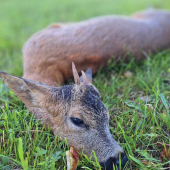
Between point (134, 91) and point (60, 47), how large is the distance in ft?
4.93

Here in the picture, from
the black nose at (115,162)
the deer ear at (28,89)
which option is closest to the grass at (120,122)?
the black nose at (115,162)

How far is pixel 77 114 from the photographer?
8.08ft

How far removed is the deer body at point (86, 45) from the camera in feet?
13.0

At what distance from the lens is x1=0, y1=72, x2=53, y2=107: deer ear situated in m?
2.65

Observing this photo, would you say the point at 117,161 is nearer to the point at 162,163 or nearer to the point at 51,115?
the point at 162,163

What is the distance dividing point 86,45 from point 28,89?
5.93 ft

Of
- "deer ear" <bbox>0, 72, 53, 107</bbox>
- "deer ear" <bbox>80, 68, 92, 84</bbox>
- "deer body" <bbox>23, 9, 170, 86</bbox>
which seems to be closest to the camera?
"deer ear" <bbox>0, 72, 53, 107</bbox>

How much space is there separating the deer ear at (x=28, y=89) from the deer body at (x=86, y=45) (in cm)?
94

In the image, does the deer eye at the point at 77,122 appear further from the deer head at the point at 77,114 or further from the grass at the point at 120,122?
the grass at the point at 120,122

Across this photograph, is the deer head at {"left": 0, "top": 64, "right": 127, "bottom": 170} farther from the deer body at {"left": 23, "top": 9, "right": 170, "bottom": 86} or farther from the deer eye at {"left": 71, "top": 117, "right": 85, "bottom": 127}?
the deer body at {"left": 23, "top": 9, "right": 170, "bottom": 86}

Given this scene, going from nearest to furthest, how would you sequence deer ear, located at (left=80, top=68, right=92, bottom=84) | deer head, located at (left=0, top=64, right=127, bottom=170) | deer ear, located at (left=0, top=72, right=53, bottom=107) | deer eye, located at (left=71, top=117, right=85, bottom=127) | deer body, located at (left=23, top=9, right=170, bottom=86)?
1. deer head, located at (left=0, top=64, right=127, bottom=170)
2. deer eye, located at (left=71, top=117, right=85, bottom=127)
3. deer ear, located at (left=0, top=72, right=53, bottom=107)
4. deer ear, located at (left=80, top=68, right=92, bottom=84)
5. deer body, located at (left=23, top=9, right=170, bottom=86)

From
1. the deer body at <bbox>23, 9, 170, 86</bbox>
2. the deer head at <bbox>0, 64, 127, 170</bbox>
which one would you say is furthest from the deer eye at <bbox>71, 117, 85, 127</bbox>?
the deer body at <bbox>23, 9, 170, 86</bbox>

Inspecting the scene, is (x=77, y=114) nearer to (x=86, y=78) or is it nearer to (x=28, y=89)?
(x=86, y=78)

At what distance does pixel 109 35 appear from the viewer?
446 cm
